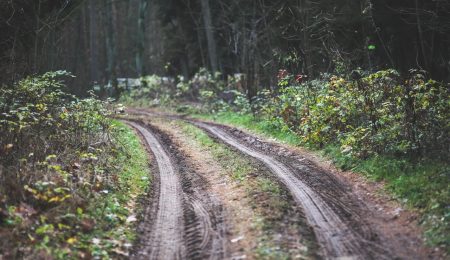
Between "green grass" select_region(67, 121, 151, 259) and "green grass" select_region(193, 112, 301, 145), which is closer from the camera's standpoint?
"green grass" select_region(67, 121, 151, 259)

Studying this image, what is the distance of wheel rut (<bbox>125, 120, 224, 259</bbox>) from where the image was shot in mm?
6789

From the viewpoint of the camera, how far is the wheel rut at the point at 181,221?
679 cm

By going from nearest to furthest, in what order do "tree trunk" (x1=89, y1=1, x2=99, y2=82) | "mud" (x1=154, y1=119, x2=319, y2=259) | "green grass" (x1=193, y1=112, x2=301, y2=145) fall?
"mud" (x1=154, y1=119, x2=319, y2=259) → "green grass" (x1=193, y1=112, x2=301, y2=145) → "tree trunk" (x1=89, y1=1, x2=99, y2=82)

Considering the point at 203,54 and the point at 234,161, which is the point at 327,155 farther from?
the point at 203,54

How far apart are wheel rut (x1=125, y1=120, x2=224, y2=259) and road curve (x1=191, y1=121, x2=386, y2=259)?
58.8 inches

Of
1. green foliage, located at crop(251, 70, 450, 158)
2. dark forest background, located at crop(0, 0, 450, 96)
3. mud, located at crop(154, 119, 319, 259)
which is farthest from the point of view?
dark forest background, located at crop(0, 0, 450, 96)

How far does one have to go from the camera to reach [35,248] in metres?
6.30

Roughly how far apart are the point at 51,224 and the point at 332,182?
558cm

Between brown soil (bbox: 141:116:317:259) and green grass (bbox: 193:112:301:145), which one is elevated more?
green grass (bbox: 193:112:301:145)

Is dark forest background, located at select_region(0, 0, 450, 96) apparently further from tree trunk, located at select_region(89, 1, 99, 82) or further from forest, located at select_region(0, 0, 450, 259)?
tree trunk, located at select_region(89, 1, 99, 82)

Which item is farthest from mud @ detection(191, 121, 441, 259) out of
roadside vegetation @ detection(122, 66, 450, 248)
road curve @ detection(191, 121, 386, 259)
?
roadside vegetation @ detection(122, 66, 450, 248)

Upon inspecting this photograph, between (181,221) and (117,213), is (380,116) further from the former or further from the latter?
(117,213)

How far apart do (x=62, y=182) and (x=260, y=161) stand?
5011mm

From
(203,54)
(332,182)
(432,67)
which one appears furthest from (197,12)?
(332,182)
